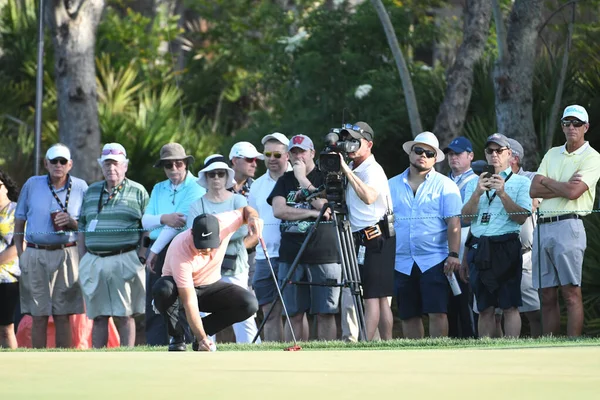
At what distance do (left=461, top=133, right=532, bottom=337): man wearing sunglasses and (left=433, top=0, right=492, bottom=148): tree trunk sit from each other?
4.16m

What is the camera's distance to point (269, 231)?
10.3 m

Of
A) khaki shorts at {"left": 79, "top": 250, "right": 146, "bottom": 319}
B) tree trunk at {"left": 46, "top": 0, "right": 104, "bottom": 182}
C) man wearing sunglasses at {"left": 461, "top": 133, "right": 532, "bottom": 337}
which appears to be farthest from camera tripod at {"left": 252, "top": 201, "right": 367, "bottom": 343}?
tree trunk at {"left": 46, "top": 0, "right": 104, "bottom": 182}

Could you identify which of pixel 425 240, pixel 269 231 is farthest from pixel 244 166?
pixel 425 240

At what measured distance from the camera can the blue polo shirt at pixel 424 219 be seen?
9484mm

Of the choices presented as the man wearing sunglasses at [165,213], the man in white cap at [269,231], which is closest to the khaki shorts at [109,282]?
the man wearing sunglasses at [165,213]

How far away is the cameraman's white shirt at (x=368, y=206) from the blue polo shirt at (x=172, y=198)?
75.8 inches

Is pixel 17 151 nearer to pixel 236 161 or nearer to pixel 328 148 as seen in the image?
pixel 236 161

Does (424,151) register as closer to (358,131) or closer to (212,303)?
(358,131)

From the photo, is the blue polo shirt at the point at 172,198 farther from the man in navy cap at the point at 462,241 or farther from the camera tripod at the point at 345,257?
the man in navy cap at the point at 462,241

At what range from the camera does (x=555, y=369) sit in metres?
3.94

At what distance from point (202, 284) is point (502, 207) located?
2.38m

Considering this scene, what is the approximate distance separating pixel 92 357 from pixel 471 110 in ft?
37.8

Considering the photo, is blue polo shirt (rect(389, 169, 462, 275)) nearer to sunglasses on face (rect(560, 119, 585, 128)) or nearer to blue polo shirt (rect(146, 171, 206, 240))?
sunglasses on face (rect(560, 119, 585, 128))

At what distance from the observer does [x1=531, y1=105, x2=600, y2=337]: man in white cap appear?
8969mm
